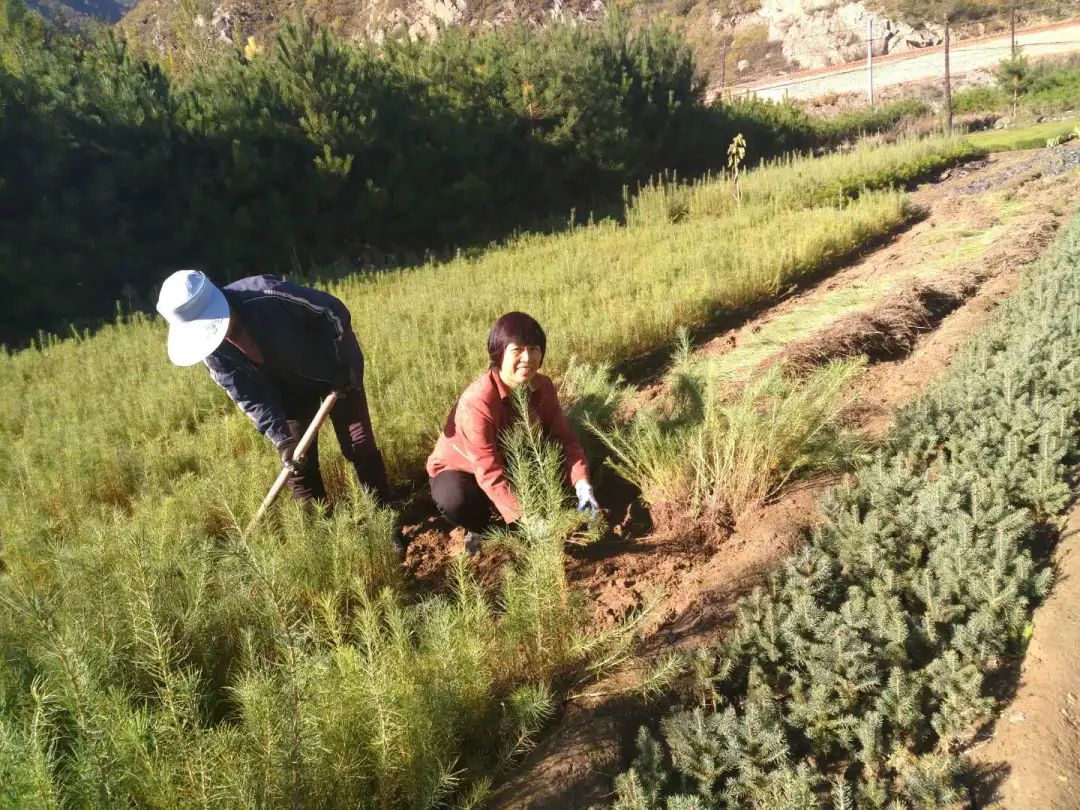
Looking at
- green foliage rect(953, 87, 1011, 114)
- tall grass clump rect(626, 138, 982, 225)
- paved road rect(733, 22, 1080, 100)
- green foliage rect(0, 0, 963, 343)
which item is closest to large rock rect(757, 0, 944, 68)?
paved road rect(733, 22, 1080, 100)

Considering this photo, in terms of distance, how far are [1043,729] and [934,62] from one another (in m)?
46.3

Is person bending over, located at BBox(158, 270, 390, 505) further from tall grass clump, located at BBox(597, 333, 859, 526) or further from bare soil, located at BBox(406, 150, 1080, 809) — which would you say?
tall grass clump, located at BBox(597, 333, 859, 526)

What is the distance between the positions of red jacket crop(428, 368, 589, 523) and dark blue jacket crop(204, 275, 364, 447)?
0.75 meters

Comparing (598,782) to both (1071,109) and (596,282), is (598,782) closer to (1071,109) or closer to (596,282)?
(596,282)

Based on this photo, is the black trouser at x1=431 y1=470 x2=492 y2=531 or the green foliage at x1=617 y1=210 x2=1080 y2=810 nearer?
the green foliage at x1=617 y1=210 x2=1080 y2=810

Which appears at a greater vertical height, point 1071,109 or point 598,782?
point 1071,109

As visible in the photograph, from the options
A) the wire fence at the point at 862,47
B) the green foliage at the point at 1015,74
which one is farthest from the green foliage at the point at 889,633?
the green foliage at the point at 1015,74

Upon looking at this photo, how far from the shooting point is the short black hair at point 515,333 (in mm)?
2709

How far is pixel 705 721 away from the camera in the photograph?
1.92 m

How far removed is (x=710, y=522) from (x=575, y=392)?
1436 mm

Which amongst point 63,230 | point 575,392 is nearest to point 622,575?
point 575,392

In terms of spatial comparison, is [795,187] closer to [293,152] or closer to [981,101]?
[293,152]

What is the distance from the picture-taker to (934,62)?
38.0 meters

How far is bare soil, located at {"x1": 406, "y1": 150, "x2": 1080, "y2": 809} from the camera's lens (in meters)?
1.89
